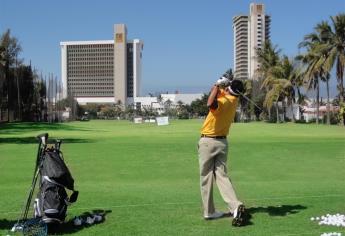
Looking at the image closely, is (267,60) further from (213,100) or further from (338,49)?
(213,100)

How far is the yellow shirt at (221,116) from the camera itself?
8852 millimetres

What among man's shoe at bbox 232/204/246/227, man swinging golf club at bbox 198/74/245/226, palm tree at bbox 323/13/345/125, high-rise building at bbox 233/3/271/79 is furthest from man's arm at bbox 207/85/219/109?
high-rise building at bbox 233/3/271/79

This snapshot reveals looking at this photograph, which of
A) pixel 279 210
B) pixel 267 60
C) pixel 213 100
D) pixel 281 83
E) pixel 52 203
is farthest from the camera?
pixel 267 60

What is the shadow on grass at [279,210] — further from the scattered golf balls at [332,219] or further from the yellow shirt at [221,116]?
the yellow shirt at [221,116]

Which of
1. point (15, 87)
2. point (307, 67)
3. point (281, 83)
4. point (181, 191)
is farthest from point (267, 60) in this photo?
point (181, 191)

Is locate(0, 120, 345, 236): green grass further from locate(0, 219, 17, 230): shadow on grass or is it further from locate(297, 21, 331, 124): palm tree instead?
locate(297, 21, 331, 124): palm tree

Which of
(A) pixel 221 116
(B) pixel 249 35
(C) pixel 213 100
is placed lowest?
(A) pixel 221 116

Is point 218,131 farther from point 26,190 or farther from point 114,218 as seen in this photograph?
point 26,190

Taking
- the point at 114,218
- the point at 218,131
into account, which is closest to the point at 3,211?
the point at 114,218

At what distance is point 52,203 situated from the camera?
817cm

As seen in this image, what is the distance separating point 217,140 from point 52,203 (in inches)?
97.7

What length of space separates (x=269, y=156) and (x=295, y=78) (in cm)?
6995

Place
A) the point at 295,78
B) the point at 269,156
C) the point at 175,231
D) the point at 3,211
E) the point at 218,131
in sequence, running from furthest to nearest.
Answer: the point at 295,78 → the point at 269,156 → the point at 3,211 → the point at 218,131 → the point at 175,231

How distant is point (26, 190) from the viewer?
495 inches
